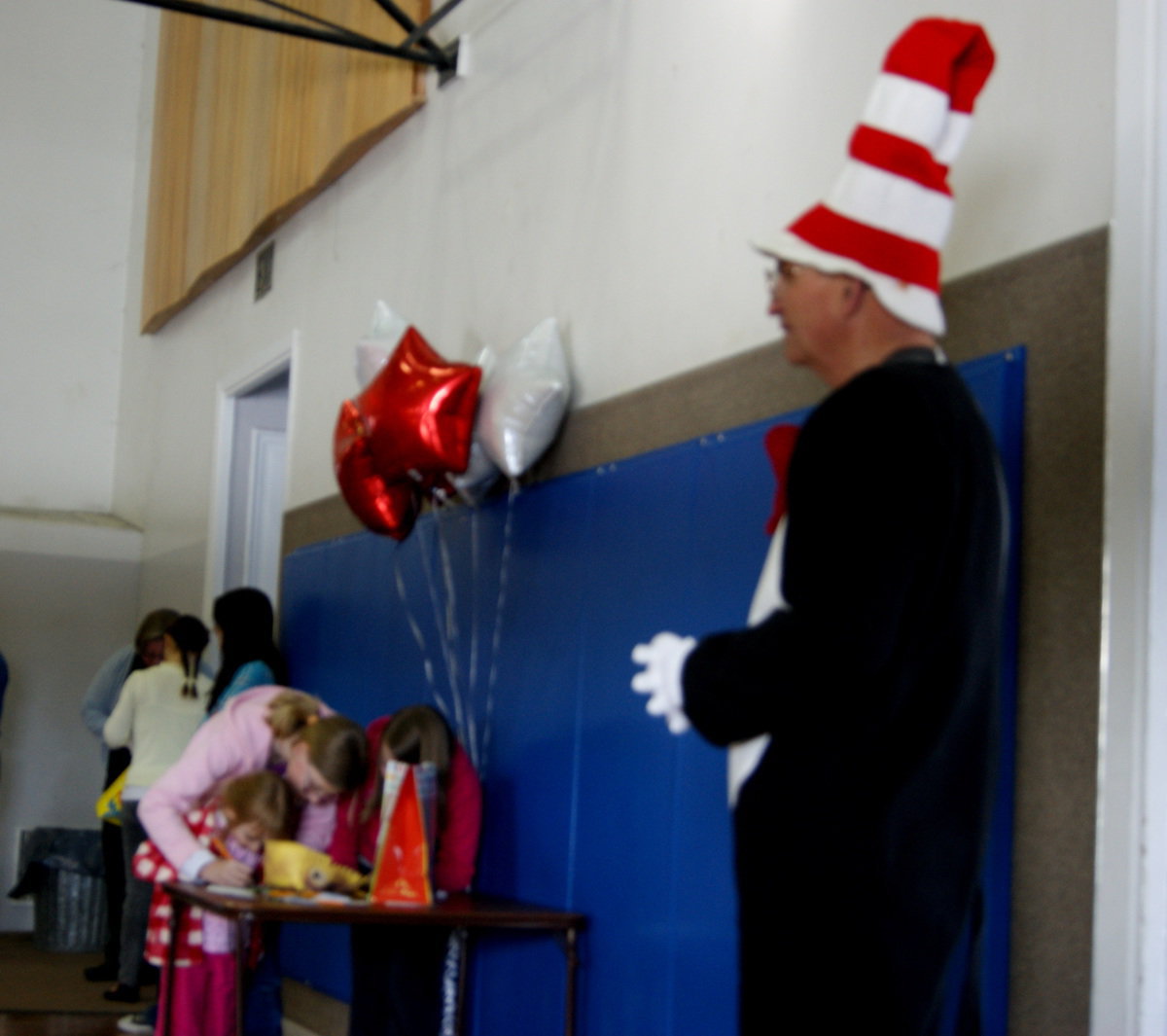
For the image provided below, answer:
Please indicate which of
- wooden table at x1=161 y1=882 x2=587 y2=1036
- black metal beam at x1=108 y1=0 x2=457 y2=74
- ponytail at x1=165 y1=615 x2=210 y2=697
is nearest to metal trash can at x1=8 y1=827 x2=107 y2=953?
ponytail at x1=165 y1=615 x2=210 y2=697

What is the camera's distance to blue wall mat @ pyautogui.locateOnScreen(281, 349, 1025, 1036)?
290 cm

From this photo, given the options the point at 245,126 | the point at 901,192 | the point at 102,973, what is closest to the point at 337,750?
the point at 901,192

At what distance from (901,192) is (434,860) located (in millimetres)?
2181

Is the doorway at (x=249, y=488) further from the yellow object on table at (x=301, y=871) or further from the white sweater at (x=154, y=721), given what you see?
the yellow object on table at (x=301, y=871)

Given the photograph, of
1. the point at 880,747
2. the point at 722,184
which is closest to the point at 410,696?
the point at 722,184

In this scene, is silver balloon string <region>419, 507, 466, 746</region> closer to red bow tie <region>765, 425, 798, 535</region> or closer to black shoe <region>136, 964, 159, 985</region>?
black shoe <region>136, 964, 159, 985</region>

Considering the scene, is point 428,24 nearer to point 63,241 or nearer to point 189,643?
point 189,643

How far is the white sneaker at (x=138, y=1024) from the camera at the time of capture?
461 cm

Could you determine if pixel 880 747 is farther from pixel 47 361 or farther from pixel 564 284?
pixel 47 361

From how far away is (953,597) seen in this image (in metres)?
1.60

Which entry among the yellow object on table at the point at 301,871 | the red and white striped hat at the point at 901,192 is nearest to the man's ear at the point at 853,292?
the red and white striped hat at the point at 901,192

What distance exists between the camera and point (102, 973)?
19.0 ft

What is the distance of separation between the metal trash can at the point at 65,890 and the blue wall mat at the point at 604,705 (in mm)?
2598

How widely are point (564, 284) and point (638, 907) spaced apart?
1.56m
